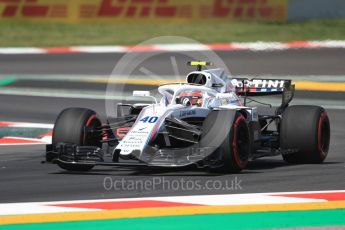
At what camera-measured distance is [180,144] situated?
11.2m

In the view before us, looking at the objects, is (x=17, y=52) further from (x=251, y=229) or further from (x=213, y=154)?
(x=251, y=229)

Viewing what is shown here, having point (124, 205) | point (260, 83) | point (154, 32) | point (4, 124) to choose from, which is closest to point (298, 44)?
point (154, 32)

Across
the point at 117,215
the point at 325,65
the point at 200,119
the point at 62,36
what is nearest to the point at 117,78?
the point at 325,65

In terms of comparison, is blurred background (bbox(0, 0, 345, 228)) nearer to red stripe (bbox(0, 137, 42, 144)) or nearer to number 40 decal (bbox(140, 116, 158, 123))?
red stripe (bbox(0, 137, 42, 144))

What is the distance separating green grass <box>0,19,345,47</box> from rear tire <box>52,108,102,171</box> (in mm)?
16817

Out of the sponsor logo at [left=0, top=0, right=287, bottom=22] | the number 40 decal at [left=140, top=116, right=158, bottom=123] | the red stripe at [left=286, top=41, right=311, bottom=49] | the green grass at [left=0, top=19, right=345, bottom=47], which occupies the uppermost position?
the sponsor logo at [left=0, top=0, right=287, bottom=22]

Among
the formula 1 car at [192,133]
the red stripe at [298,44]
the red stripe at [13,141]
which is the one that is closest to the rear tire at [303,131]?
the formula 1 car at [192,133]

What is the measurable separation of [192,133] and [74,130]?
1.34 m

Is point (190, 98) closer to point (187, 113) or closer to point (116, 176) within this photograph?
point (187, 113)

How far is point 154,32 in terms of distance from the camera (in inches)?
1197

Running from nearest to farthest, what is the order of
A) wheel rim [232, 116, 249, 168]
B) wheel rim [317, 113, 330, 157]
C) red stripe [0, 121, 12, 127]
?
wheel rim [232, 116, 249, 168], wheel rim [317, 113, 330, 157], red stripe [0, 121, 12, 127]

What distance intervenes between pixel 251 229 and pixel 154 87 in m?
14.0

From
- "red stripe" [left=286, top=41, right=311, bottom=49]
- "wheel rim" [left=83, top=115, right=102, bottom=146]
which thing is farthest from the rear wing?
"red stripe" [left=286, top=41, right=311, bottom=49]

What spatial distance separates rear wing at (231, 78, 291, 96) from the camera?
12633 millimetres
